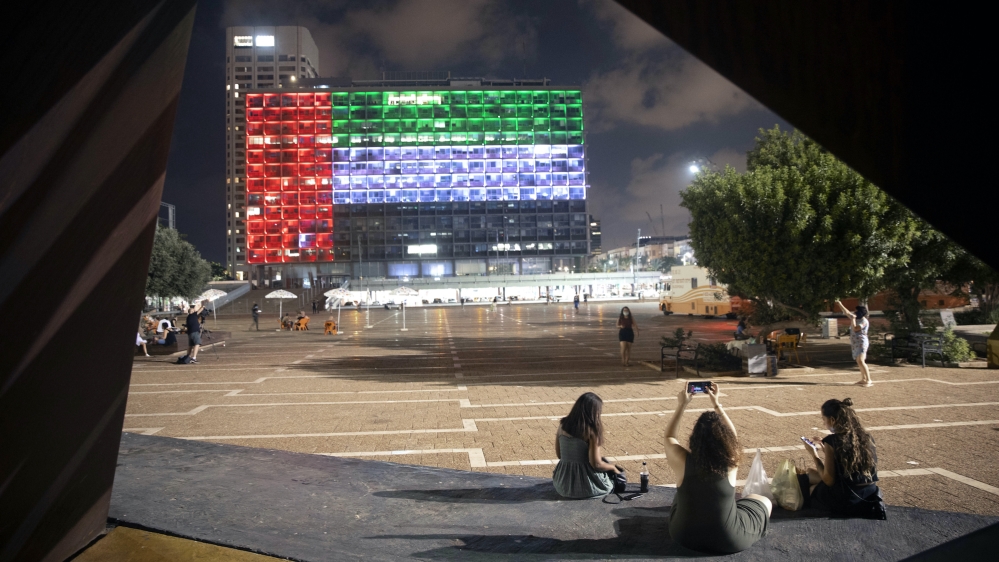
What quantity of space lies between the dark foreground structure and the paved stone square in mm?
1965

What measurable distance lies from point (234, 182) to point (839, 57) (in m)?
168

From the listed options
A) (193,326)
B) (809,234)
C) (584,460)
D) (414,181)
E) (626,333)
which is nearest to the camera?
(584,460)

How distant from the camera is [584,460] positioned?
516cm

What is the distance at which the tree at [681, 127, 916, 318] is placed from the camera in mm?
13336

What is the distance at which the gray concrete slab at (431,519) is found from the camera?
13.5ft

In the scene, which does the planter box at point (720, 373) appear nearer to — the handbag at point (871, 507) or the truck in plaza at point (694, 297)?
the handbag at point (871, 507)

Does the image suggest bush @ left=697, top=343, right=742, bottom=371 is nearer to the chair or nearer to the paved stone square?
the paved stone square

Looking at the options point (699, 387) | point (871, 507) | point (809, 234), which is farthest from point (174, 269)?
point (871, 507)

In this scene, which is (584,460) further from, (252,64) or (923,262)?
(252,64)

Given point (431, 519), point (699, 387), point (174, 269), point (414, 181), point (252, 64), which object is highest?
point (252, 64)

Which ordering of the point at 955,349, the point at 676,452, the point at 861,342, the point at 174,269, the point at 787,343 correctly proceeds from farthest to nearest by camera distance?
the point at 174,269
the point at 787,343
the point at 955,349
the point at 861,342
the point at 676,452

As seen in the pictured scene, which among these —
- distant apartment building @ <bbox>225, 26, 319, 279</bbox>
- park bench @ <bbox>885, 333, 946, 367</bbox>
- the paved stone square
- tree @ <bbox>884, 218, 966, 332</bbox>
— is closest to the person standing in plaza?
the paved stone square

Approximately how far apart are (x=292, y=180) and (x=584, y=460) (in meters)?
115

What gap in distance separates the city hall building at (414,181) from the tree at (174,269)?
70.7 m
